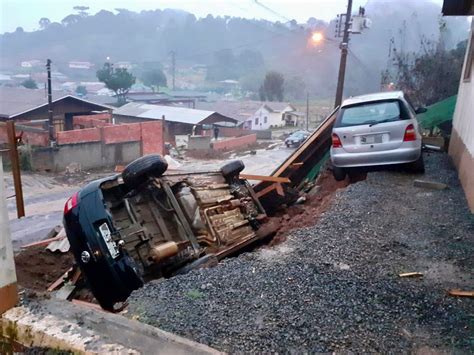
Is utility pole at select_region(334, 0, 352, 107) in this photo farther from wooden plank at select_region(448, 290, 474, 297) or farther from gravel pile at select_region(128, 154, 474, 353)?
wooden plank at select_region(448, 290, 474, 297)

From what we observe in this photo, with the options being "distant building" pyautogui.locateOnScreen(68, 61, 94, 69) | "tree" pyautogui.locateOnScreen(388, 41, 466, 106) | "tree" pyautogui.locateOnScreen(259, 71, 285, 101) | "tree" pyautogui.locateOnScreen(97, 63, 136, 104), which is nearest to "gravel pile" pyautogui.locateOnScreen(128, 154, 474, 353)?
"tree" pyautogui.locateOnScreen(388, 41, 466, 106)

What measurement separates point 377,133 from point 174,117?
116 feet

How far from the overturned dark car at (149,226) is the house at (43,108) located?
25967mm

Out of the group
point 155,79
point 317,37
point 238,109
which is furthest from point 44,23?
point 317,37

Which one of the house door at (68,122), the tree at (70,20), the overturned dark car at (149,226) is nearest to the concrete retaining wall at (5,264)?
the overturned dark car at (149,226)

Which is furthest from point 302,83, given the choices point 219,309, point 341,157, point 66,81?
point 219,309

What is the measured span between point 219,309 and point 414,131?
572 cm

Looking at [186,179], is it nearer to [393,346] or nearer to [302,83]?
[393,346]

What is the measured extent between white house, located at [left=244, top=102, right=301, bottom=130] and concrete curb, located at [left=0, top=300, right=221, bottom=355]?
47593 millimetres

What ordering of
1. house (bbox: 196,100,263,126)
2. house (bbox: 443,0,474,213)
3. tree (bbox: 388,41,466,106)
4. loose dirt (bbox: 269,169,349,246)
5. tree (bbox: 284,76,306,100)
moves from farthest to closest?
1. tree (bbox: 284,76,306,100)
2. house (bbox: 196,100,263,126)
3. tree (bbox: 388,41,466,106)
4. house (bbox: 443,0,474,213)
5. loose dirt (bbox: 269,169,349,246)

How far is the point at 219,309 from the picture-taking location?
295cm

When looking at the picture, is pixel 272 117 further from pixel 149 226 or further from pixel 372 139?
pixel 149 226

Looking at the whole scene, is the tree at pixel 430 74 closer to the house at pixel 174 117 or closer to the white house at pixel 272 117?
the house at pixel 174 117

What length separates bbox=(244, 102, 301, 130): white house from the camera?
171 ft
